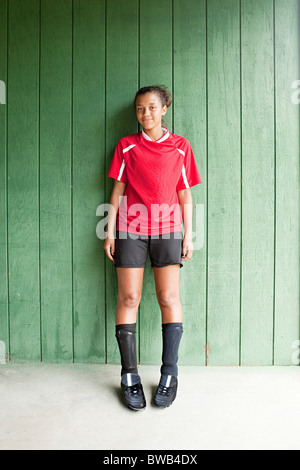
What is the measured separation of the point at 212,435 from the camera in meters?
1.30

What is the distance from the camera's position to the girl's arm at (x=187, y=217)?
171 centimetres

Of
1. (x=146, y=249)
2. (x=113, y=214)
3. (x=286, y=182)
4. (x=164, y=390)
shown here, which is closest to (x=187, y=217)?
(x=146, y=249)

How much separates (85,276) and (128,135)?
80 centimetres

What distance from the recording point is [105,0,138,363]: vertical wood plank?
1.81 meters

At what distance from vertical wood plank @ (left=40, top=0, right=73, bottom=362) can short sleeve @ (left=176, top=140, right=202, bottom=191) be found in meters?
0.61

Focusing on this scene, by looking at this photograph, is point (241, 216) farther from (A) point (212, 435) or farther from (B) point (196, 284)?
(A) point (212, 435)

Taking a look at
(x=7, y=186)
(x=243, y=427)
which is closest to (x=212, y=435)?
(x=243, y=427)

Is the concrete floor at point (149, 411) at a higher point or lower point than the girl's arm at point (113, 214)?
lower

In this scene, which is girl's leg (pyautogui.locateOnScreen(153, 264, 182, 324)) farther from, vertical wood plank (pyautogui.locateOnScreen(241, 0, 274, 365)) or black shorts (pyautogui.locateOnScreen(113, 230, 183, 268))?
vertical wood plank (pyautogui.locateOnScreen(241, 0, 274, 365))

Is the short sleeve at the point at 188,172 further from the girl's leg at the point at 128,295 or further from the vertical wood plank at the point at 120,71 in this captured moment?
the girl's leg at the point at 128,295

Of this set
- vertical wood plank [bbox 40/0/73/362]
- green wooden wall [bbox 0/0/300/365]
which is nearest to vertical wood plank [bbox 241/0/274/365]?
green wooden wall [bbox 0/0/300/365]

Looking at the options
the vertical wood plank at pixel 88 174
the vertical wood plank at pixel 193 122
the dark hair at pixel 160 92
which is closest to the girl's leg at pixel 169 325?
the vertical wood plank at pixel 193 122

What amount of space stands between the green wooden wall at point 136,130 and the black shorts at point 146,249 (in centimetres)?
22

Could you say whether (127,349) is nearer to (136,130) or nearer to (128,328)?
(128,328)
